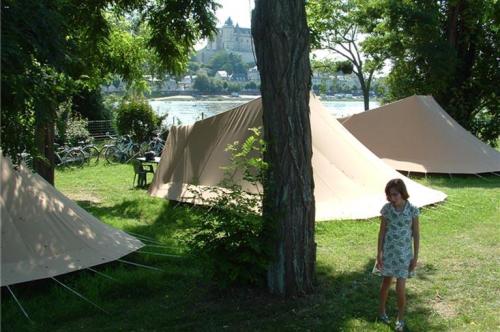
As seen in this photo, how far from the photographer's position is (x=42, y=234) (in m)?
5.82

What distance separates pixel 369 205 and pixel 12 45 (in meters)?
6.60

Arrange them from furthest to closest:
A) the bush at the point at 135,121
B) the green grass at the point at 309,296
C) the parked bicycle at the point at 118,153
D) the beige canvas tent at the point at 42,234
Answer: the bush at the point at 135,121, the parked bicycle at the point at 118,153, the beige canvas tent at the point at 42,234, the green grass at the point at 309,296

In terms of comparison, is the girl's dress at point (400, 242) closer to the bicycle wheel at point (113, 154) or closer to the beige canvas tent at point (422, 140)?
the beige canvas tent at point (422, 140)

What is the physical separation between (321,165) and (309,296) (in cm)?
438

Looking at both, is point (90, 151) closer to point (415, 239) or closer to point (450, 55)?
point (450, 55)

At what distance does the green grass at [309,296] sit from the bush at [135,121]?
41.5ft

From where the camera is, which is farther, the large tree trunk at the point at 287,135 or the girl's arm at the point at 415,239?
the large tree trunk at the point at 287,135

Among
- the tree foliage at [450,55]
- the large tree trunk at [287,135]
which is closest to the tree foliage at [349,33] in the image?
the tree foliage at [450,55]

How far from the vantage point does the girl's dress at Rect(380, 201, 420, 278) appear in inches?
182

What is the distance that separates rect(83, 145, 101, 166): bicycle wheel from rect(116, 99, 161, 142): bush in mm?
1802

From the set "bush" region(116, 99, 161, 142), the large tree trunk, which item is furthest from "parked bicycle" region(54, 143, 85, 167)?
the large tree trunk

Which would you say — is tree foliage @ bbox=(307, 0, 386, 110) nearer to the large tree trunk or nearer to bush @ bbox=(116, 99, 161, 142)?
bush @ bbox=(116, 99, 161, 142)

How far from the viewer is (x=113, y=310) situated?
5297 mm

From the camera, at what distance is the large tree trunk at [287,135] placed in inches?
205
